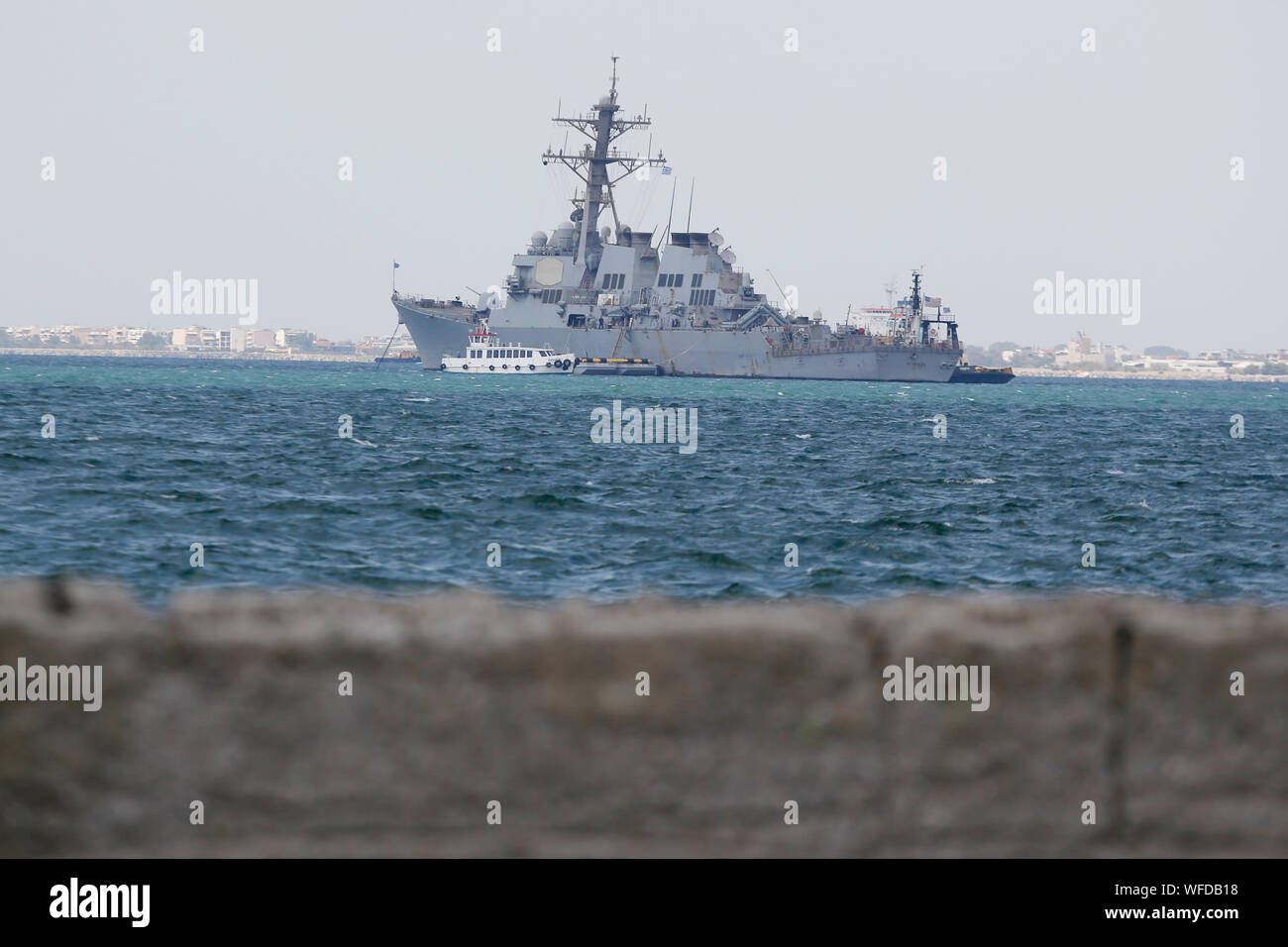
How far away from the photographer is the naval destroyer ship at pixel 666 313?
327ft

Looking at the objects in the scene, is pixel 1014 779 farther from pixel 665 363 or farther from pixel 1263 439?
pixel 665 363

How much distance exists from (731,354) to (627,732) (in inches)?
3897

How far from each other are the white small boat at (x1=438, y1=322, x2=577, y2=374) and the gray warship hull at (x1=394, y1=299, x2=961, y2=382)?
118 centimetres

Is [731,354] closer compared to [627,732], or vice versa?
[627,732]

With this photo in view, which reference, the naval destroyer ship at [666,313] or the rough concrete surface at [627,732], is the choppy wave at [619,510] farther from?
the naval destroyer ship at [666,313]

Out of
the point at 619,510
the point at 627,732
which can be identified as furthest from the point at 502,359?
the point at 627,732

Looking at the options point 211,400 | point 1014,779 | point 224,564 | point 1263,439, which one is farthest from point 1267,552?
point 211,400

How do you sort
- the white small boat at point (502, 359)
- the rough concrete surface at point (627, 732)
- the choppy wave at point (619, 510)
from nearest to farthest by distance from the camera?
the rough concrete surface at point (627, 732), the choppy wave at point (619, 510), the white small boat at point (502, 359)

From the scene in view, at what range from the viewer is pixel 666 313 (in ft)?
334

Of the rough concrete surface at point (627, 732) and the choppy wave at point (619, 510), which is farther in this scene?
the choppy wave at point (619, 510)

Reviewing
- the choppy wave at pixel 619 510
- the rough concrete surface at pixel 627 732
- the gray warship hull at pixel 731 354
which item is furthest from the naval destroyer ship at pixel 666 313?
the rough concrete surface at pixel 627 732

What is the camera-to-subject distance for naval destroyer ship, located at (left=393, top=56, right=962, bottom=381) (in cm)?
9956

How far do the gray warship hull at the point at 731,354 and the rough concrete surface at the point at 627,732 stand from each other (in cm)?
9592

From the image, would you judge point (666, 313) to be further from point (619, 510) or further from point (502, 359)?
point (619, 510)
